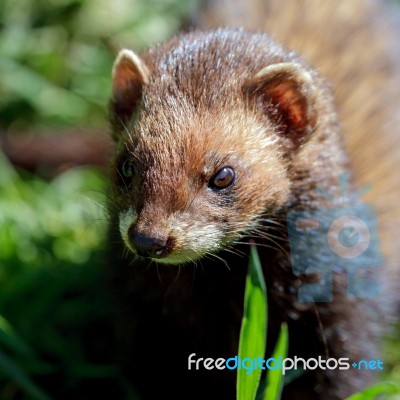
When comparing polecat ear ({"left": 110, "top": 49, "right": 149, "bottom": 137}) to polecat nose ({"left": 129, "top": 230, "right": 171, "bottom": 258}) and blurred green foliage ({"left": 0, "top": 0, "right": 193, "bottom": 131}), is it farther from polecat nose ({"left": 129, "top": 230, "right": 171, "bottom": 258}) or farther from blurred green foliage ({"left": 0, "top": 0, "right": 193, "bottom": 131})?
blurred green foliage ({"left": 0, "top": 0, "right": 193, "bottom": 131})

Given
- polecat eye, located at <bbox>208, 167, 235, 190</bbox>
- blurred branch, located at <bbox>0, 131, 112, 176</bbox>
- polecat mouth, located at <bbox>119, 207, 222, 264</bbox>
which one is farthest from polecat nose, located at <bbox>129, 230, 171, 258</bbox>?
blurred branch, located at <bbox>0, 131, 112, 176</bbox>

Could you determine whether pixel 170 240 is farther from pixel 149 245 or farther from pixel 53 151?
pixel 53 151

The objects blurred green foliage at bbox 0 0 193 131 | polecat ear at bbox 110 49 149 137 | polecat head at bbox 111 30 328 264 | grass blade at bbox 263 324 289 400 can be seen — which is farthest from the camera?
blurred green foliage at bbox 0 0 193 131

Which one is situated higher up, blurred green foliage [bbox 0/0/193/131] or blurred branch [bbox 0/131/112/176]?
blurred green foliage [bbox 0/0/193/131]

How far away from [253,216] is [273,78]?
514mm

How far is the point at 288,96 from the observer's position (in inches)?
125

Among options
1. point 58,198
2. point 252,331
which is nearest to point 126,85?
point 252,331

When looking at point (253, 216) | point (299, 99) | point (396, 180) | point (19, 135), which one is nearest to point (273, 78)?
point (299, 99)

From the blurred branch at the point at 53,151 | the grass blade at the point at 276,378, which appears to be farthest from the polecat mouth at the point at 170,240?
the blurred branch at the point at 53,151

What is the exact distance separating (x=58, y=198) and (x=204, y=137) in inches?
87.1

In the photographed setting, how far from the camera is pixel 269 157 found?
10.2 ft

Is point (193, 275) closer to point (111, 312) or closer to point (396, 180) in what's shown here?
point (111, 312)

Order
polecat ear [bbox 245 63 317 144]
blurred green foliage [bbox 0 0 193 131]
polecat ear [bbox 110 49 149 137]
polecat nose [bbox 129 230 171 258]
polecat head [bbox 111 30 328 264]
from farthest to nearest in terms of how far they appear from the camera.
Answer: blurred green foliage [bbox 0 0 193 131] → polecat ear [bbox 110 49 149 137] → polecat ear [bbox 245 63 317 144] → polecat head [bbox 111 30 328 264] → polecat nose [bbox 129 230 171 258]

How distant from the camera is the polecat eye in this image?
9.58ft
